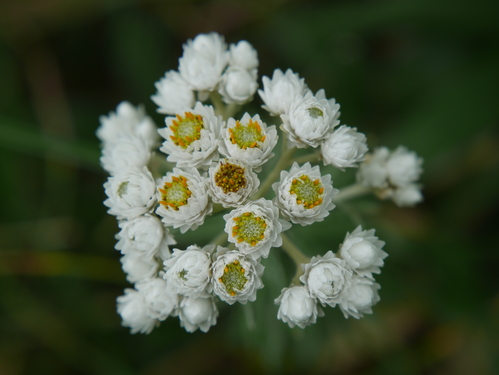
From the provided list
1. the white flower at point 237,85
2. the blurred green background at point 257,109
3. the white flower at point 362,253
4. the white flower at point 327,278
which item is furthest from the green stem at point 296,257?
the blurred green background at point 257,109

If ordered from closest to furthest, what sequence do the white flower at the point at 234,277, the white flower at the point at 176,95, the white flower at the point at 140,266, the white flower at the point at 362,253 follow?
1. the white flower at the point at 234,277
2. the white flower at the point at 362,253
3. the white flower at the point at 140,266
4. the white flower at the point at 176,95

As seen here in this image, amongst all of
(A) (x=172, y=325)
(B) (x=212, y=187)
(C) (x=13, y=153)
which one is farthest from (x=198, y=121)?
(C) (x=13, y=153)

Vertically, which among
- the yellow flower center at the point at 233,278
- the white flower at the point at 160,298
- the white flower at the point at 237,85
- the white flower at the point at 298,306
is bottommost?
the white flower at the point at 298,306

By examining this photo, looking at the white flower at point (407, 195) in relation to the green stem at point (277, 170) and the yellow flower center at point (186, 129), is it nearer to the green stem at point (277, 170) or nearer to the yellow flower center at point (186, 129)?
the green stem at point (277, 170)

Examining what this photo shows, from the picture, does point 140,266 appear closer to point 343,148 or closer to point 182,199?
point 182,199

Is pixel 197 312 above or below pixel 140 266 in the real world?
below

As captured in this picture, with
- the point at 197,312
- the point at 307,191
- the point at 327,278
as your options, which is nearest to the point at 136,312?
the point at 197,312

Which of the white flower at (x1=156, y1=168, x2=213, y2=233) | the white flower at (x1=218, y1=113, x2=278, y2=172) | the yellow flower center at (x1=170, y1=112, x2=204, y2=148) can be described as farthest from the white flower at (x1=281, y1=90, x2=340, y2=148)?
the white flower at (x1=156, y1=168, x2=213, y2=233)
